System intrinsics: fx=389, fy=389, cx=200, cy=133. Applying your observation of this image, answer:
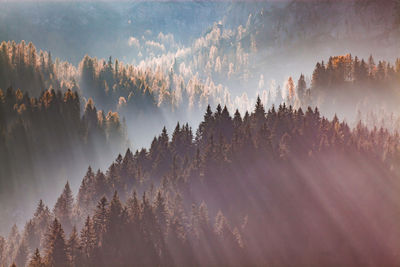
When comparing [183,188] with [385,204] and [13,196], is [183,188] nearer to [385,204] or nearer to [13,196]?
[385,204]

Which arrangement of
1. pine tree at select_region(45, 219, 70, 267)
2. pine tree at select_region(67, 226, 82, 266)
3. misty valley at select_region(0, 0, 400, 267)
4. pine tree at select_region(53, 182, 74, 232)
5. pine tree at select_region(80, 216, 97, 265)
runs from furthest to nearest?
pine tree at select_region(53, 182, 74, 232) < misty valley at select_region(0, 0, 400, 267) < pine tree at select_region(80, 216, 97, 265) < pine tree at select_region(67, 226, 82, 266) < pine tree at select_region(45, 219, 70, 267)

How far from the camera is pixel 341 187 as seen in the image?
303 feet

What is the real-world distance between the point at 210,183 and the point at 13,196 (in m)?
65.7

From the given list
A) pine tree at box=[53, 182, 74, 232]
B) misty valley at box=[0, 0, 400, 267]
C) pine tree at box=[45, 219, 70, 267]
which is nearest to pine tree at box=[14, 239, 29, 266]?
misty valley at box=[0, 0, 400, 267]

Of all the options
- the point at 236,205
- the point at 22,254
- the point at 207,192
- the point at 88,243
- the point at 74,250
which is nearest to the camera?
the point at 74,250

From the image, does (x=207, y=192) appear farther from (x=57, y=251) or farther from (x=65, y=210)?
A: (x=65, y=210)

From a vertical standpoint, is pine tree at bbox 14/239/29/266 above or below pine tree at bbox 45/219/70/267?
below

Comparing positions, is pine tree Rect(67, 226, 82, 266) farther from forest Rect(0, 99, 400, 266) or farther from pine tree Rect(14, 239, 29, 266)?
pine tree Rect(14, 239, 29, 266)

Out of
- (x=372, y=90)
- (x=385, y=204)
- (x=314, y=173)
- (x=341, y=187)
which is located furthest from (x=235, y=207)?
(x=372, y=90)

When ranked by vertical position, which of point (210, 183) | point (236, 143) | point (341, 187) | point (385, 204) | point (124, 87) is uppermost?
point (124, 87)

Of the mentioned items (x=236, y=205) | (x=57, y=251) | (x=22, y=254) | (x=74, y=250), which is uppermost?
(x=57, y=251)

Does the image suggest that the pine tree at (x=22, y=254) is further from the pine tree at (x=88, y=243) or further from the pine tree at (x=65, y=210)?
the pine tree at (x=88, y=243)

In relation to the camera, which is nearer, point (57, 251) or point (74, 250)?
point (57, 251)

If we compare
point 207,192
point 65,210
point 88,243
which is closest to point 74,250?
point 88,243
